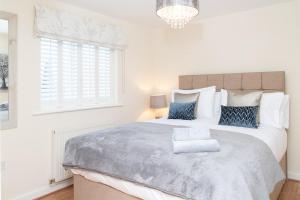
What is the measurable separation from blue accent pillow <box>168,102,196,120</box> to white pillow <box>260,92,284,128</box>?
0.88 metres

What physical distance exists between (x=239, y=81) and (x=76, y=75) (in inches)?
92.2

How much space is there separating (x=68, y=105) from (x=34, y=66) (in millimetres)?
703

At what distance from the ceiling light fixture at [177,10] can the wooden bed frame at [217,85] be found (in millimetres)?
1548

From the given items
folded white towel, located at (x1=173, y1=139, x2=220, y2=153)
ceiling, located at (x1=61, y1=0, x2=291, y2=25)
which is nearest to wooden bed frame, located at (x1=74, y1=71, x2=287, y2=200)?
folded white towel, located at (x1=173, y1=139, x2=220, y2=153)

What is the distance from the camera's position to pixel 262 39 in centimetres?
328

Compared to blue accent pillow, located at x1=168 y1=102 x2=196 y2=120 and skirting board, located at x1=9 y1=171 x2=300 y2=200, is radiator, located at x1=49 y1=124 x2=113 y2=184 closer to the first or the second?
skirting board, located at x1=9 y1=171 x2=300 y2=200

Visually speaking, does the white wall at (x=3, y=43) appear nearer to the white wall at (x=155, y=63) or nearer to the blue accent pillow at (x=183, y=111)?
the white wall at (x=155, y=63)

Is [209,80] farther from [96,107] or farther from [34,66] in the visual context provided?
[34,66]

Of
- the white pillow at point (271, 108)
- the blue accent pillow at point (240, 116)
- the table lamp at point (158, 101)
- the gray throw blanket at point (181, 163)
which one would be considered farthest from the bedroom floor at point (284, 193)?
the table lamp at point (158, 101)

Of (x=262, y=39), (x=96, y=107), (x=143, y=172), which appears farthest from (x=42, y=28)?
(x=262, y=39)

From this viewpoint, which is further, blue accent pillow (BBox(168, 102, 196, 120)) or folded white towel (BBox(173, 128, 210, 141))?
blue accent pillow (BBox(168, 102, 196, 120))

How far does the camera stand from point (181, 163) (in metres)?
1.60

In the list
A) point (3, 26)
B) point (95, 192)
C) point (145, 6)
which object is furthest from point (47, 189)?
point (145, 6)

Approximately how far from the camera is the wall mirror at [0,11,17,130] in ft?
7.98
